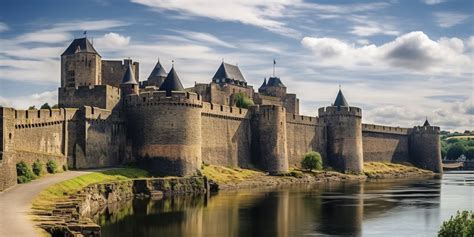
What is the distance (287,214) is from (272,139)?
22.6m

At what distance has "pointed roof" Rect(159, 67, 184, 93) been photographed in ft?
139

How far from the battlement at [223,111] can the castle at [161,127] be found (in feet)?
0.26

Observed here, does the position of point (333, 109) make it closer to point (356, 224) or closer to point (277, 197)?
point (277, 197)

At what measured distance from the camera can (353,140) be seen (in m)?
61.7

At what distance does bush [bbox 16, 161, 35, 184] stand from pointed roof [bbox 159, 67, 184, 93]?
14.8 meters

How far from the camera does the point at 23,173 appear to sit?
1102 inches

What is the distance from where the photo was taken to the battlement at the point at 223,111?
4788cm

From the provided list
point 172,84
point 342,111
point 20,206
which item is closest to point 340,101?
point 342,111

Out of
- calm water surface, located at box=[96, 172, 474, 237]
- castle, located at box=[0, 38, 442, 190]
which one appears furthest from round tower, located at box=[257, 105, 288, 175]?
calm water surface, located at box=[96, 172, 474, 237]

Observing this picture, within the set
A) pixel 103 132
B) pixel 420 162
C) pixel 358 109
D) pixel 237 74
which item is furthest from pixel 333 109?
pixel 103 132

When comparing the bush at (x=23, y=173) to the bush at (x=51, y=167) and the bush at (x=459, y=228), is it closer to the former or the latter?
the bush at (x=51, y=167)

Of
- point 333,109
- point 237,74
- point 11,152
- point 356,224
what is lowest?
point 356,224

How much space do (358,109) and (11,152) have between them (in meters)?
42.3

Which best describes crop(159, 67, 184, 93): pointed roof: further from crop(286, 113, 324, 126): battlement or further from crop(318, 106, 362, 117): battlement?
crop(318, 106, 362, 117): battlement
